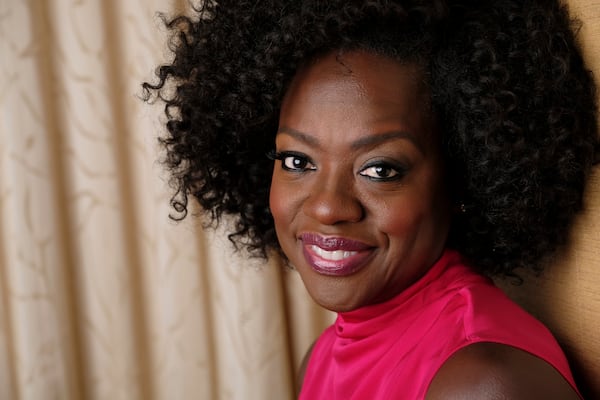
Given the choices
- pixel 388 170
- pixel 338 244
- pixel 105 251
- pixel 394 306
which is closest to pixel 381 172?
pixel 388 170

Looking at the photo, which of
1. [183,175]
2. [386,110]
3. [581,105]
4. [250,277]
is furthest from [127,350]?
[581,105]

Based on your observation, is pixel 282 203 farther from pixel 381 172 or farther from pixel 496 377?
pixel 496 377

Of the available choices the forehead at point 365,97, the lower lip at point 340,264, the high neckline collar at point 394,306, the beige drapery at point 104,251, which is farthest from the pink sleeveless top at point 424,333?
the beige drapery at point 104,251

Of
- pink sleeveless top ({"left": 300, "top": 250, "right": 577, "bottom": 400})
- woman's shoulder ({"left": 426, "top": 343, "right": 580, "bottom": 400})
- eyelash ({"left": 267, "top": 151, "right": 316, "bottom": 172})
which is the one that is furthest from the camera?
eyelash ({"left": 267, "top": 151, "right": 316, "bottom": 172})

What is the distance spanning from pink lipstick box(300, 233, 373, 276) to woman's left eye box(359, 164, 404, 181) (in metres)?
0.10

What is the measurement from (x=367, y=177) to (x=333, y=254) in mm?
128

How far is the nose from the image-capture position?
105 centimetres

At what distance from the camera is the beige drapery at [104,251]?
4.76ft

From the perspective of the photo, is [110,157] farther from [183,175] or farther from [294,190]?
[294,190]

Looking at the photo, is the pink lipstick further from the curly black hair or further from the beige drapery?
the beige drapery

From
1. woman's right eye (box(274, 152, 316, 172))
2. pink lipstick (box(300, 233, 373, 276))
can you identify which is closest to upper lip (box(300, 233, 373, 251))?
pink lipstick (box(300, 233, 373, 276))

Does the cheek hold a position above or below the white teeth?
above

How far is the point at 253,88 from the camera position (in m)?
1.24

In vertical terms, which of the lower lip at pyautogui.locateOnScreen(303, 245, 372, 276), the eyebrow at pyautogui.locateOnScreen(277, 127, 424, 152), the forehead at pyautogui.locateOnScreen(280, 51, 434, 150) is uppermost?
the forehead at pyautogui.locateOnScreen(280, 51, 434, 150)
